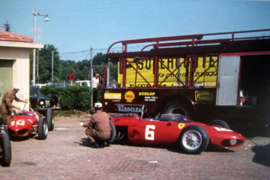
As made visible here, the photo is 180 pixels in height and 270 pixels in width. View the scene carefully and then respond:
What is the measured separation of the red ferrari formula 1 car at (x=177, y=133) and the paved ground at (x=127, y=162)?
0.75 ft

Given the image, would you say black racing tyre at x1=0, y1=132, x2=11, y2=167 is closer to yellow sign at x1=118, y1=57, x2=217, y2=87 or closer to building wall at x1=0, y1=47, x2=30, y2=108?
yellow sign at x1=118, y1=57, x2=217, y2=87

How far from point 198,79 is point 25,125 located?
18.5 feet

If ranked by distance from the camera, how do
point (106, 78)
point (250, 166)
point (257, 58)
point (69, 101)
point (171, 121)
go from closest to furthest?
point (250, 166) < point (171, 121) < point (257, 58) < point (106, 78) < point (69, 101)

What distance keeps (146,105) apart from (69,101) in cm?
762

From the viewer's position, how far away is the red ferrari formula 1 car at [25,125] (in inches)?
329

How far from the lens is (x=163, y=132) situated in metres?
7.59

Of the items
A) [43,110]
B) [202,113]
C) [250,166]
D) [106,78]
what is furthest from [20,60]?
[250,166]

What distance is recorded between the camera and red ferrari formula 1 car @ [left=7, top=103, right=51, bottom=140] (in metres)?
8.36

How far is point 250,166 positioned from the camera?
6180 millimetres

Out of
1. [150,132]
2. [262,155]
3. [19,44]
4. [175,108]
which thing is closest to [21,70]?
[19,44]

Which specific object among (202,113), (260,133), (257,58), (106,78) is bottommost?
(260,133)

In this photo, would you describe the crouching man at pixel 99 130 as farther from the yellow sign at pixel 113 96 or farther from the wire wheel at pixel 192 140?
the yellow sign at pixel 113 96

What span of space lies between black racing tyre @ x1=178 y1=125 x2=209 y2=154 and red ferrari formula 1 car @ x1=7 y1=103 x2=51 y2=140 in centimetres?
401

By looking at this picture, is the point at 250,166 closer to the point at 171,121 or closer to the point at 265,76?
the point at 171,121
